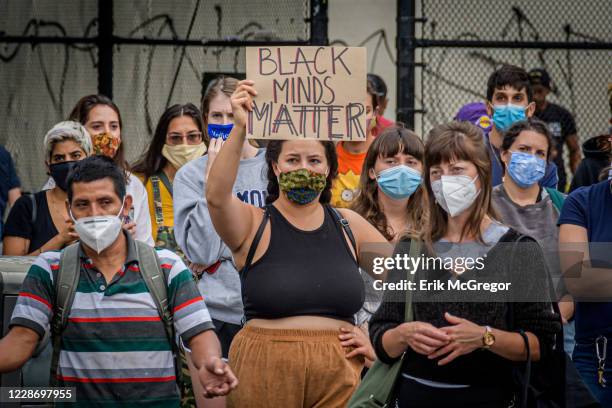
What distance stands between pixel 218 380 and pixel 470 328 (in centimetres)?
98

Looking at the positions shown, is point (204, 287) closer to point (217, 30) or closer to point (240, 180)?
point (240, 180)

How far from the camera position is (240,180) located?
19.5 ft

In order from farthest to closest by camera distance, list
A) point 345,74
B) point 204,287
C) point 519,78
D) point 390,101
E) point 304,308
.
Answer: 1. point 390,101
2. point 519,78
3. point 204,287
4. point 345,74
5. point 304,308

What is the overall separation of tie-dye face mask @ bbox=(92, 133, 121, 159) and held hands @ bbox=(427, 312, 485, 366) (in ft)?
11.3

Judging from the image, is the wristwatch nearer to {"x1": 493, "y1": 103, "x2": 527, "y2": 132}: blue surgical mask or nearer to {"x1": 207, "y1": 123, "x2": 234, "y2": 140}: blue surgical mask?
{"x1": 207, "y1": 123, "x2": 234, "y2": 140}: blue surgical mask

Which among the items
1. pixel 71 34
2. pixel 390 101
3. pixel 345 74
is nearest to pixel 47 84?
pixel 71 34

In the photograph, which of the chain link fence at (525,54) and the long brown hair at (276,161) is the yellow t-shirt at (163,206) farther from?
the chain link fence at (525,54)

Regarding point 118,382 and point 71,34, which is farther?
point 71,34

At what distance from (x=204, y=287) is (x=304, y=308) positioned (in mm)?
1261

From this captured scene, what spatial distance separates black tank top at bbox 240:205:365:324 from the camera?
4.71 meters

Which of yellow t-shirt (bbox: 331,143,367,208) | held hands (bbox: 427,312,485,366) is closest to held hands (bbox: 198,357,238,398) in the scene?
held hands (bbox: 427,312,485,366)

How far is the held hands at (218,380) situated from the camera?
169 inches

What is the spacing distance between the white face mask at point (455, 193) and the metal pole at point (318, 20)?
4050mm

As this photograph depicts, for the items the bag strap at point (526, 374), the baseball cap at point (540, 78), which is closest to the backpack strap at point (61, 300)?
the bag strap at point (526, 374)
